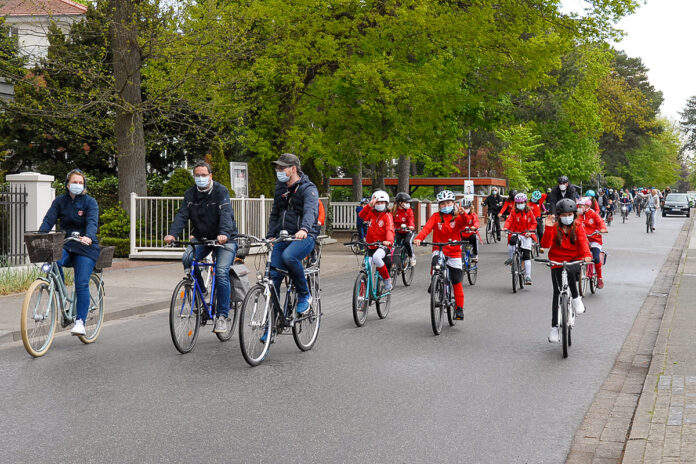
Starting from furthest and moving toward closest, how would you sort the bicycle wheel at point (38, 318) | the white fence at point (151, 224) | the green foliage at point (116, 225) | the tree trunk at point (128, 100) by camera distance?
the green foliage at point (116, 225) → the white fence at point (151, 224) → the tree trunk at point (128, 100) → the bicycle wheel at point (38, 318)

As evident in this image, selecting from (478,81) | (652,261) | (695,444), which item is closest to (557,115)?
(478,81)

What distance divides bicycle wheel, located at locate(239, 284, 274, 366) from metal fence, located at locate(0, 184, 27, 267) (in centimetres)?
951

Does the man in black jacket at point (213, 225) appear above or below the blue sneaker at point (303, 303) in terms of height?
above

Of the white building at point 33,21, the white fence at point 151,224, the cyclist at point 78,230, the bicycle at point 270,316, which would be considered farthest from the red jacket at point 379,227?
Result: the white fence at point 151,224

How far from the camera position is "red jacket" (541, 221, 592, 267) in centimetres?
849

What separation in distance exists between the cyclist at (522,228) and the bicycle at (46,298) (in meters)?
7.93

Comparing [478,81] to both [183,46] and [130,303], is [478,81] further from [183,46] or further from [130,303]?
[130,303]

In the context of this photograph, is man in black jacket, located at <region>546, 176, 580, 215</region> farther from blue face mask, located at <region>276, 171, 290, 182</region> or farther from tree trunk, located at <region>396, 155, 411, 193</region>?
tree trunk, located at <region>396, 155, 411, 193</region>

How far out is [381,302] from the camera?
10.8 meters

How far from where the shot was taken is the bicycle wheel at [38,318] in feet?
25.3

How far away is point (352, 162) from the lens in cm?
2556

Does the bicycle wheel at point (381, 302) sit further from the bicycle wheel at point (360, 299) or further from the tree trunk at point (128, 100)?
the tree trunk at point (128, 100)

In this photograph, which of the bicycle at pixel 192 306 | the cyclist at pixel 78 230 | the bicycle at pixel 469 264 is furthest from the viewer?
the bicycle at pixel 469 264

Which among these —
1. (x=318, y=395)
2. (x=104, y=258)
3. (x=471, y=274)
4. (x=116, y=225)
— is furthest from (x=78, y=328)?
(x=116, y=225)
